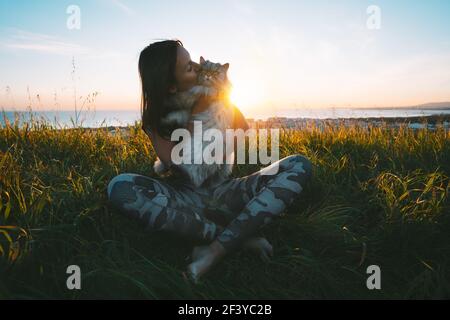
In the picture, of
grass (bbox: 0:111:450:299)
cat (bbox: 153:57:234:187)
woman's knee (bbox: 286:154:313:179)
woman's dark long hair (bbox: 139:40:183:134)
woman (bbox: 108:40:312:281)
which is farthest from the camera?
woman's dark long hair (bbox: 139:40:183:134)

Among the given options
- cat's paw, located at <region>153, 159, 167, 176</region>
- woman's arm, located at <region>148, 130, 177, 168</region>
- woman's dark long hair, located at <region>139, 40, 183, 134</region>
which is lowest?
cat's paw, located at <region>153, 159, 167, 176</region>

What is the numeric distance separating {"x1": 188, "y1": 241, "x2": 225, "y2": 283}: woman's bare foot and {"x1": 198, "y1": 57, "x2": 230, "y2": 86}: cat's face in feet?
3.90

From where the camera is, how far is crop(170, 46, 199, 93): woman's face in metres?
2.65

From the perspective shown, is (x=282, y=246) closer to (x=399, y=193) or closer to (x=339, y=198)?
(x=339, y=198)

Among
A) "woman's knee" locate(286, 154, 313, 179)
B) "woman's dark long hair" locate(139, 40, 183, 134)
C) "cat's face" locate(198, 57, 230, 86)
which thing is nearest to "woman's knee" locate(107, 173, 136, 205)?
"woman's dark long hair" locate(139, 40, 183, 134)

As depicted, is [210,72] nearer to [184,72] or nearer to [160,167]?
[184,72]

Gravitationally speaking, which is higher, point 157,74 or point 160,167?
point 157,74

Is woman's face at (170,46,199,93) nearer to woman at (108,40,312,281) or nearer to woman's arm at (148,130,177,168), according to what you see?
woman at (108,40,312,281)

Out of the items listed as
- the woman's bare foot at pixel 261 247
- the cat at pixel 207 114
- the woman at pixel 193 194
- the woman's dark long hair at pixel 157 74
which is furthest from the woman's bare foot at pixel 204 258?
the woman's dark long hair at pixel 157 74

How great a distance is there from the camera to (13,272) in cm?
195

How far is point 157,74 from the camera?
104 inches

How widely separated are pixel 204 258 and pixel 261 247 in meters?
0.40

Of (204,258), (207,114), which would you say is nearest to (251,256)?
(204,258)

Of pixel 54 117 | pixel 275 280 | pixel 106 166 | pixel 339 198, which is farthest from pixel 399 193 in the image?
pixel 54 117
